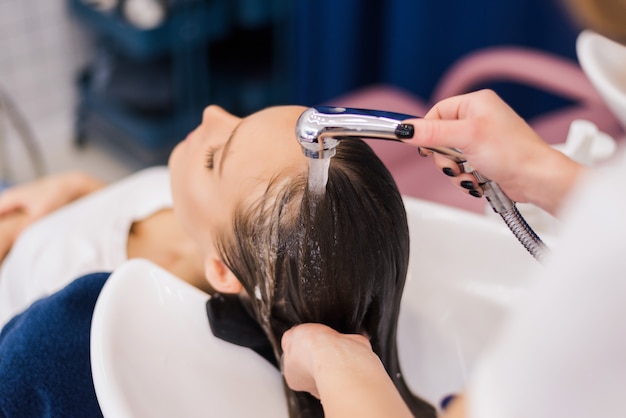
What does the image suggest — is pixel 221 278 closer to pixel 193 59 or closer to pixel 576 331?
pixel 576 331

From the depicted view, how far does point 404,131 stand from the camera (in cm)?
68

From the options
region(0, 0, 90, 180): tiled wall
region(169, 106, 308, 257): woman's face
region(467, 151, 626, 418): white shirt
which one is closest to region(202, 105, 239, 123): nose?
region(169, 106, 308, 257): woman's face

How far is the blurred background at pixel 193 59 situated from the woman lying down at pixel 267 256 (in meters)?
1.19

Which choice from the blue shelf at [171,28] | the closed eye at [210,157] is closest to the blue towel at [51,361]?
the closed eye at [210,157]

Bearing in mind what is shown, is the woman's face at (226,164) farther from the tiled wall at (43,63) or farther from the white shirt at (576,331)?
the tiled wall at (43,63)

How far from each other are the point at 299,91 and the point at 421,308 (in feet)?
4.72

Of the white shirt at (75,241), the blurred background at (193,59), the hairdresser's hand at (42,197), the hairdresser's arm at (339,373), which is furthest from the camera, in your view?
the blurred background at (193,59)

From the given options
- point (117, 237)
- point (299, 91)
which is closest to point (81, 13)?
point (299, 91)

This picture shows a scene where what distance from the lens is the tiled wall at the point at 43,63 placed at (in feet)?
7.52

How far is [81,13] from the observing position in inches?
88.7

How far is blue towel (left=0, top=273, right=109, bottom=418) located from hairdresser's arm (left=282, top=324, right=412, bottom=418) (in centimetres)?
26

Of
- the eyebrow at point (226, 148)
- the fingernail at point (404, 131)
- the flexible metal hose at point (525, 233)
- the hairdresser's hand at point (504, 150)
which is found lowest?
the flexible metal hose at point (525, 233)

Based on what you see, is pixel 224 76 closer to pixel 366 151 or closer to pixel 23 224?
pixel 23 224

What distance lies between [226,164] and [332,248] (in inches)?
6.5
